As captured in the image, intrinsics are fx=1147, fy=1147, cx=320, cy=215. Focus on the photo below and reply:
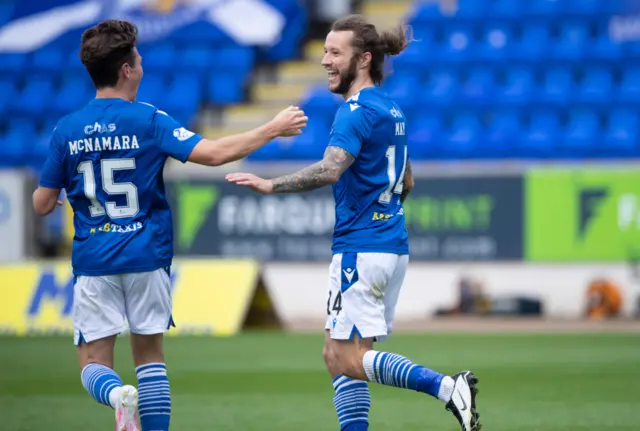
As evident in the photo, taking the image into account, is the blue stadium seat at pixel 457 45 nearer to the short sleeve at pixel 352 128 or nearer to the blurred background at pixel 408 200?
the blurred background at pixel 408 200

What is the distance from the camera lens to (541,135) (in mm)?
19797

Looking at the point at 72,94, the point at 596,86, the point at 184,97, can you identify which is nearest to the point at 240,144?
the point at 596,86

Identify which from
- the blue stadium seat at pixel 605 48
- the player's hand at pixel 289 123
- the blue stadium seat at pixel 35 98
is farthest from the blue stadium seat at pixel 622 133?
the player's hand at pixel 289 123

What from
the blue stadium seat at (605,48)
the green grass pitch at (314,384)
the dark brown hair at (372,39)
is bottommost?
the green grass pitch at (314,384)

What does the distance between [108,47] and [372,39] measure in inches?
53.4

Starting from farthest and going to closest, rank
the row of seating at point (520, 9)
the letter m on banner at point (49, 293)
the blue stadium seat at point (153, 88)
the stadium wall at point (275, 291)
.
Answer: the row of seating at point (520, 9)
the blue stadium seat at point (153, 88)
the letter m on banner at point (49, 293)
the stadium wall at point (275, 291)

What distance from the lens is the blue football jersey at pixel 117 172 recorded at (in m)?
5.60

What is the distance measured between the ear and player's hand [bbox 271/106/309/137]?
0.54 meters

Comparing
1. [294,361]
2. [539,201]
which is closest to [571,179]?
[539,201]

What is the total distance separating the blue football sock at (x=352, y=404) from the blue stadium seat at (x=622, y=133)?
14.4 m

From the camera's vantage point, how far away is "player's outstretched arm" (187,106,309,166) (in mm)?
5551

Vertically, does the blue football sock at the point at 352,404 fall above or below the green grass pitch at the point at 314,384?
above

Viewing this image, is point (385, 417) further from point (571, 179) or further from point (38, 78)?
point (38, 78)

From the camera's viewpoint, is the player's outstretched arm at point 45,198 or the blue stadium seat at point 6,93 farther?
the blue stadium seat at point 6,93
